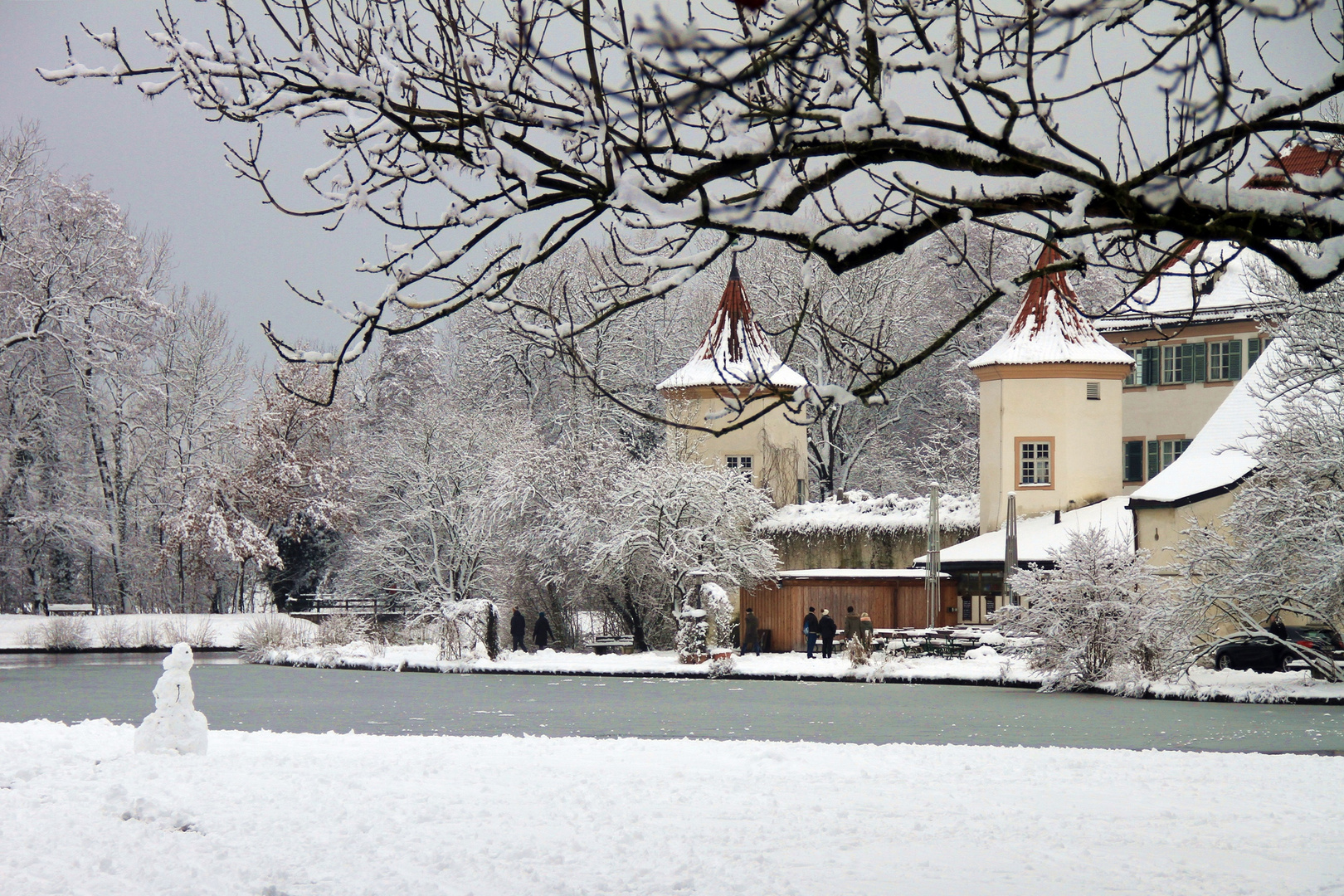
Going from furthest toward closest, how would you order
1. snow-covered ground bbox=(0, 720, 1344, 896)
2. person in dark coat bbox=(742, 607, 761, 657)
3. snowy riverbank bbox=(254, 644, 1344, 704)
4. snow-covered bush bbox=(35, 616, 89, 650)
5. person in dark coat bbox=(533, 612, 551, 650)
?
snow-covered bush bbox=(35, 616, 89, 650) → person in dark coat bbox=(533, 612, 551, 650) → person in dark coat bbox=(742, 607, 761, 657) → snowy riverbank bbox=(254, 644, 1344, 704) → snow-covered ground bbox=(0, 720, 1344, 896)

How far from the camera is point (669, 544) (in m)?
39.3

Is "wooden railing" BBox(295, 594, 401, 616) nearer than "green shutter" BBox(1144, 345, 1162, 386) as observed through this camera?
No

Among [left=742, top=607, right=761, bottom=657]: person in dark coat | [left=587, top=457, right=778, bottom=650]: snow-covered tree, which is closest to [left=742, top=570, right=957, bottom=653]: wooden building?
[left=742, top=607, right=761, bottom=657]: person in dark coat

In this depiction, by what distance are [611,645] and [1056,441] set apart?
14090mm

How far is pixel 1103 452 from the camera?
42656 mm

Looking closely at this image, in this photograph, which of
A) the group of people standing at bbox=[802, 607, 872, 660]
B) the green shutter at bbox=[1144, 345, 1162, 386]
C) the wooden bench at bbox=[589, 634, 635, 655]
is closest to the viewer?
the group of people standing at bbox=[802, 607, 872, 660]

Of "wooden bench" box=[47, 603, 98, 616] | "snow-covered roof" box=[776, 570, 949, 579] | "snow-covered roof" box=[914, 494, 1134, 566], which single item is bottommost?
"wooden bench" box=[47, 603, 98, 616]

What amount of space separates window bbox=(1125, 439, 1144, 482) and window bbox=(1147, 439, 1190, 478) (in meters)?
0.22

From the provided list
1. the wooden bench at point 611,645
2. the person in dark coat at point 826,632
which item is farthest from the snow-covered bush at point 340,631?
the person in dark coat at point 826,632

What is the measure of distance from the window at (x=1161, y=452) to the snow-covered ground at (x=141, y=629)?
27.9 m

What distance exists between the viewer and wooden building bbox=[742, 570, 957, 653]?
4053cm

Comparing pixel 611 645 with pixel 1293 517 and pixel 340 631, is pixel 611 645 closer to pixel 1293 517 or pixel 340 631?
pixel 340 631

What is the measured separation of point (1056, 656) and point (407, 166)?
23.4 m

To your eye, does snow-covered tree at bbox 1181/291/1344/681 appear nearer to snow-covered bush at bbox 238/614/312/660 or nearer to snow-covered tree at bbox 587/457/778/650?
snow-covered tree at bbox 587/457/778/650
